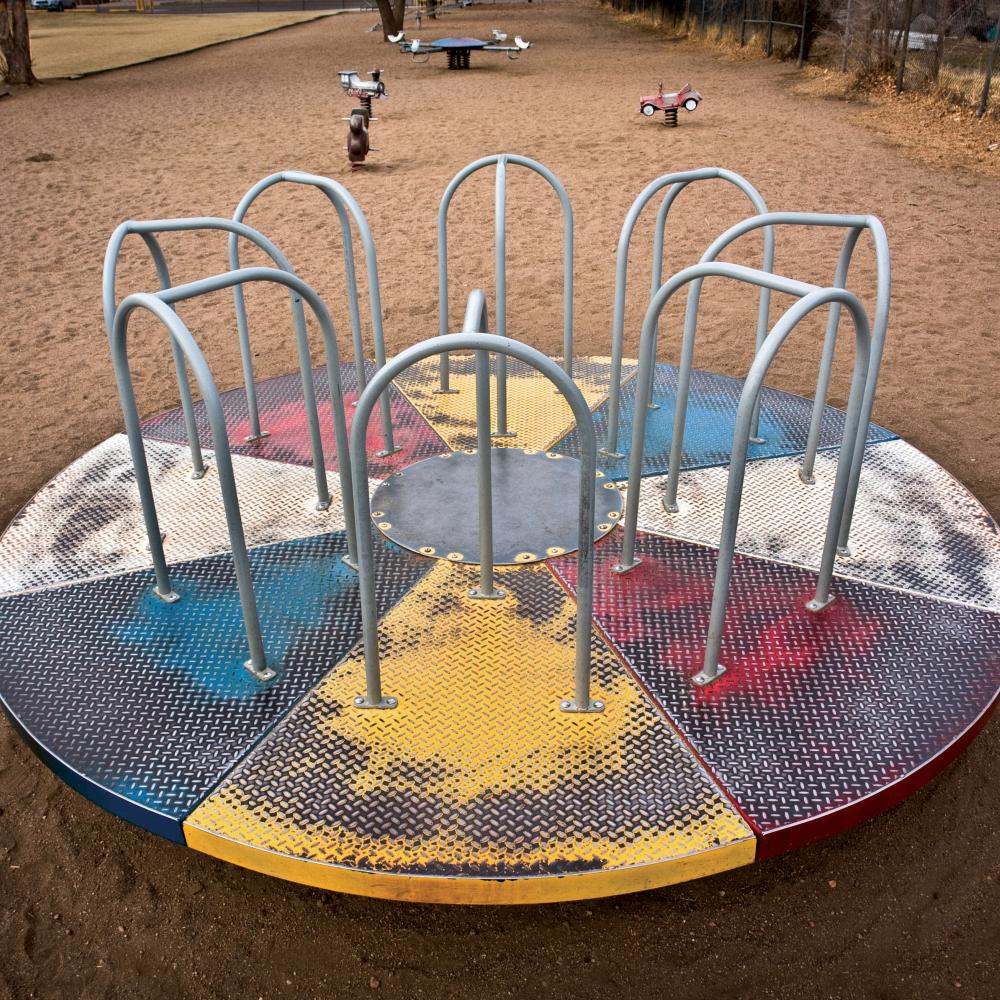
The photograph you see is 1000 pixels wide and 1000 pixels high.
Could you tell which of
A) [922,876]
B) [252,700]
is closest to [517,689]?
[252,700]

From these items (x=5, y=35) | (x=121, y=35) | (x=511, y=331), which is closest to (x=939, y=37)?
(x=511, y=331)

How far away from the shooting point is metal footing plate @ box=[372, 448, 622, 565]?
11.9ft

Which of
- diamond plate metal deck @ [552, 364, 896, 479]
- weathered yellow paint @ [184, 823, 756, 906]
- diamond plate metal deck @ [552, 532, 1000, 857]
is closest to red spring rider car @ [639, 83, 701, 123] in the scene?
diamond plate metal deck @ [552, 364, 896, 479]

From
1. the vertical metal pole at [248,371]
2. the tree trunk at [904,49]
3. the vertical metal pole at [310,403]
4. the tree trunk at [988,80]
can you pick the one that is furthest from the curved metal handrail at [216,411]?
the tree trunk at [904,49]

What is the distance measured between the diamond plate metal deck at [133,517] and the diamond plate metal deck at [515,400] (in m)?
0.77

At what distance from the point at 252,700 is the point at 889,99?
1441 cm

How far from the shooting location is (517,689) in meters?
2.92

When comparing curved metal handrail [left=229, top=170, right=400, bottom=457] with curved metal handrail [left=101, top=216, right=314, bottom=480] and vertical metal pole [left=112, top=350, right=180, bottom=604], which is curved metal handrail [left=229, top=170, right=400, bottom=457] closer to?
curved metal handrail [left=101, top=216, right=314, bottom=480]

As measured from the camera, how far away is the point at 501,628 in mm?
3193

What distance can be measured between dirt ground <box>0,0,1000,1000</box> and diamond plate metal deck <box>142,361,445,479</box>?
748 millimetres

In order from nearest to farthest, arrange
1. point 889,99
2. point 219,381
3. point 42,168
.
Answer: point 219,381 → point 42,168 → point 889,99

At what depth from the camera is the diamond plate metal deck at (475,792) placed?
2.36 m

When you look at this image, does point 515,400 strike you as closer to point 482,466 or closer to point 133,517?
point 133,517

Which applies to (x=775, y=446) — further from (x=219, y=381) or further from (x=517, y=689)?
(x=219, y=381)
